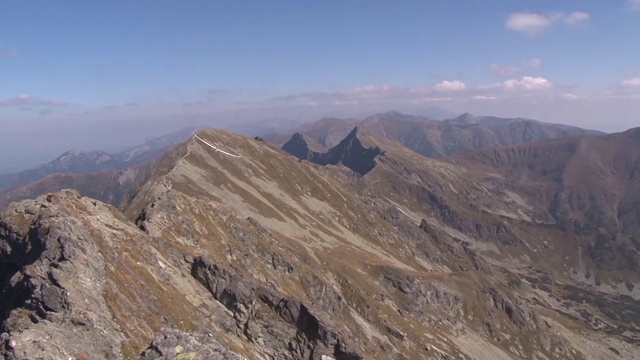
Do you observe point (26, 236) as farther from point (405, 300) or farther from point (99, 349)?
point (405, 300)

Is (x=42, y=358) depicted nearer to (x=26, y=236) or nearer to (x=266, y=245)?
(x=26, y=236)

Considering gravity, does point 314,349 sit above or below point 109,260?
below

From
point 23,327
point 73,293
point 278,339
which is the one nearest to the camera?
point 23,327

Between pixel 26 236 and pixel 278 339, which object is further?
pixel 278 339

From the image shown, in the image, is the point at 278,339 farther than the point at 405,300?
No

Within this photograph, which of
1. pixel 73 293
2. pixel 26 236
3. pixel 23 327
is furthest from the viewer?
pixel 26 236

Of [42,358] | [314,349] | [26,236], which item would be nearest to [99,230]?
[26,236]

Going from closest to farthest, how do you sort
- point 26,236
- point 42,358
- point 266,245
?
point 42,358
point 26,236
point 266,245

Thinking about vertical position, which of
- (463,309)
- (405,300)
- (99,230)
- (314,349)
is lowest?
(463,309)

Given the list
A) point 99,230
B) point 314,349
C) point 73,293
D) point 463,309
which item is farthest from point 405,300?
point 73,293
